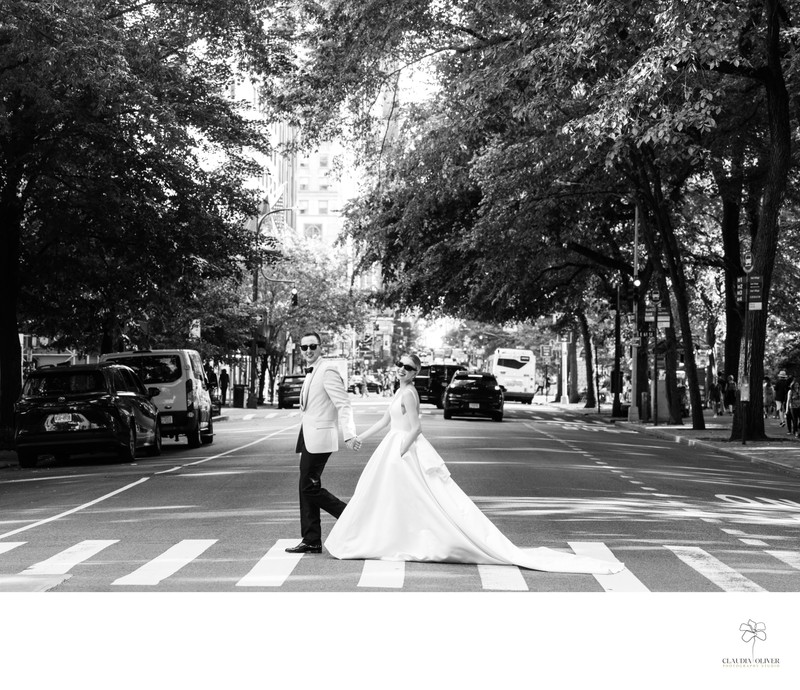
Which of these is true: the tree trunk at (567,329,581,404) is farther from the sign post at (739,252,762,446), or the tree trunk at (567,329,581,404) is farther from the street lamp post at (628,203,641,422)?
the sign post at (739,252,762,446)

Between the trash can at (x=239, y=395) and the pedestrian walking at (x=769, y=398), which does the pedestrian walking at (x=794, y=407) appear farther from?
the trash can at (x=239, y=395)

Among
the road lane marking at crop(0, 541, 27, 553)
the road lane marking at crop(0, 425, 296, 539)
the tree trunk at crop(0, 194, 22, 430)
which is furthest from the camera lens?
the tree trunk at crop(0, 194, 22, 430)

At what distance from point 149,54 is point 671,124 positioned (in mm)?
9676

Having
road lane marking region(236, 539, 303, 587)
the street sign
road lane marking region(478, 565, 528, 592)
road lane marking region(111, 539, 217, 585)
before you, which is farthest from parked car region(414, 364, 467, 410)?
road lane marking region(478, 565, 528, 592)

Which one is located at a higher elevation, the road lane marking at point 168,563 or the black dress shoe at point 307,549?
the black dress shoe at point 307,549

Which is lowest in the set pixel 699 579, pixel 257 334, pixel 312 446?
pixel 699 579

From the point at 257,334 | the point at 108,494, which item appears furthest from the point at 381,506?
the point at 257,334

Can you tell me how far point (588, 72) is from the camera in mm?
25172

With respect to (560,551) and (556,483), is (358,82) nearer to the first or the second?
(556,483)

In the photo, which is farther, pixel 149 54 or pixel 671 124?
pixel 149 54

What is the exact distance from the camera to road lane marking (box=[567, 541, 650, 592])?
9180 millimetres

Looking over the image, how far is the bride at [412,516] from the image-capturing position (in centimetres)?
1040
